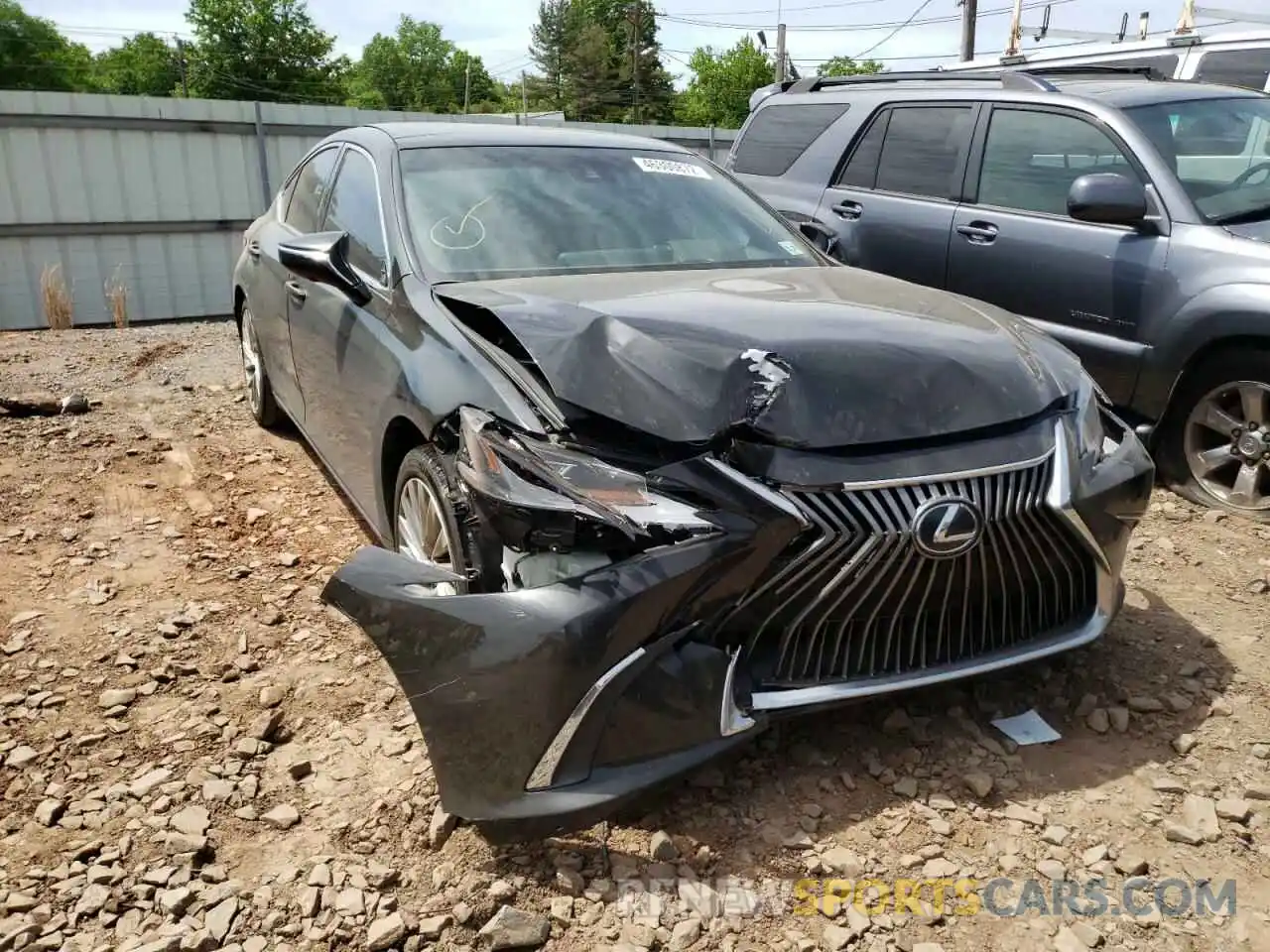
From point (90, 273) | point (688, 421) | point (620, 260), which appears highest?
point (620, 260)

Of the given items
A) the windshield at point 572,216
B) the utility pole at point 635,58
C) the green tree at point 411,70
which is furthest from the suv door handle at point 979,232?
the green tree at point 411,70

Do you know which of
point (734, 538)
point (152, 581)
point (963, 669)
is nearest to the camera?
point (734, 538)

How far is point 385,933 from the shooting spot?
2031 millimetres

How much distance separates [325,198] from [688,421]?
105 inches

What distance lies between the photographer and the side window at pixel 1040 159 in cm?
483

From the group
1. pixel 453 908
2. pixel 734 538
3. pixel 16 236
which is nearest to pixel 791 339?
pixel 734 538

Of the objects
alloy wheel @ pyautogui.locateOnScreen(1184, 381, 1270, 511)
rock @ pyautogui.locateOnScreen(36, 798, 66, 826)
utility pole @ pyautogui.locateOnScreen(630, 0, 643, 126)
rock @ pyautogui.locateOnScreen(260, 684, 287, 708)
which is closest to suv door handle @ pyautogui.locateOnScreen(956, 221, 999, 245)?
alloy wheel @ pyautogui.locateOnScreen(1184, 381, 1270, 511)

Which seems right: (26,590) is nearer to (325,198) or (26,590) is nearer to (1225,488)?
(325,198)

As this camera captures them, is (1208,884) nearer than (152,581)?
Yes

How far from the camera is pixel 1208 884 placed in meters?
2.18

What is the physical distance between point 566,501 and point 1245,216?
3841 millimetres

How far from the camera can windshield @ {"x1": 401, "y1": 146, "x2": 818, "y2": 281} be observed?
3.27m

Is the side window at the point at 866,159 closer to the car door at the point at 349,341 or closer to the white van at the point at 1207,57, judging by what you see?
the white van at the point at 1207,57

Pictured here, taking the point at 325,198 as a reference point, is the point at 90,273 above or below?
below
